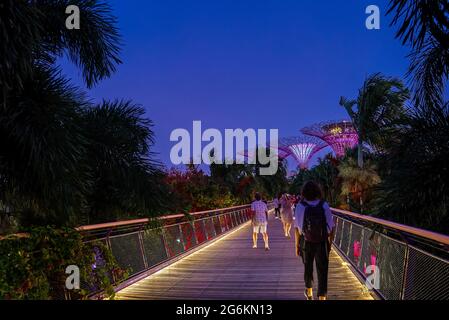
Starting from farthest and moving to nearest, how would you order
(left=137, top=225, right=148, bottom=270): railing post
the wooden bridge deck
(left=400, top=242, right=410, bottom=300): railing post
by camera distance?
(left=137, top=225, right=148, bottom=270): railing post, the wooden bridge deck, (left=400, top=242, right=410, bottom=300): railing post

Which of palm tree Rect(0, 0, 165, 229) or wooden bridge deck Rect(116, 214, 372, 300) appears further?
wooden bridge deck Rect(116, 214, 372, 300)

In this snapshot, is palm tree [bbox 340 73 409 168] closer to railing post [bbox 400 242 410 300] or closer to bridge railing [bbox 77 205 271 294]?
bridge railing [bbox 77 205 271 294]

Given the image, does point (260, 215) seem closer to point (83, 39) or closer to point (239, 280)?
point (239, 280)

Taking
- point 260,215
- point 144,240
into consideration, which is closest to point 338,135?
point 260,215

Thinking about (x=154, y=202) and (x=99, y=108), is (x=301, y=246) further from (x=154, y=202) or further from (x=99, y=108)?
(x=99, y=108)

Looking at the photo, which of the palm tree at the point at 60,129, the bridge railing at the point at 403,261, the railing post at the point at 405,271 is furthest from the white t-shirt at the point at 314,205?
the palm tree at the point at 60,129

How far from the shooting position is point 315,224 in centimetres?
600

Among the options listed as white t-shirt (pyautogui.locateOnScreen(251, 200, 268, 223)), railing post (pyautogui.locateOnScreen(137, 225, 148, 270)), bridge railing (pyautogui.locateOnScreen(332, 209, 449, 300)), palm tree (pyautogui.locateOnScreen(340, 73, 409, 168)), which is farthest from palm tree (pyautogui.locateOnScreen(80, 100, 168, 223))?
palm tree (pyautogui.locateOnScreen(340, 73, 409, 168))

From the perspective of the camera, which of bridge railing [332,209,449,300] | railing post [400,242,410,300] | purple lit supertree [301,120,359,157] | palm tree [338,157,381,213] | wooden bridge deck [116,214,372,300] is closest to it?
bridge railing [332,209,449,300]

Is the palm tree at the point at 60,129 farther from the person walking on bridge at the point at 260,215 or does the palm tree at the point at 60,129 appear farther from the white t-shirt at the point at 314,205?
the person walking on bridge at the point at 260,215

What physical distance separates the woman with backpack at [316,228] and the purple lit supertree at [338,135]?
42.6 metres

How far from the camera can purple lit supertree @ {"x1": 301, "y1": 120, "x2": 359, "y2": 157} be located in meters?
51.4

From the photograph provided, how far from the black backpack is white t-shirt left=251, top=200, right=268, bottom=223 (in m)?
7.31

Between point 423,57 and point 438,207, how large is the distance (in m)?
2.52
